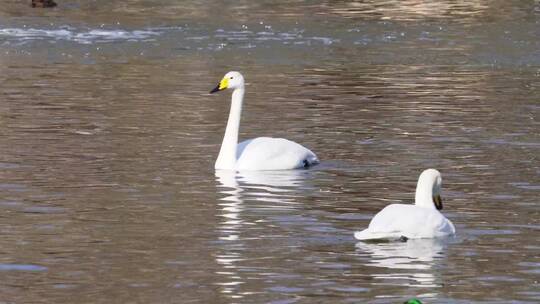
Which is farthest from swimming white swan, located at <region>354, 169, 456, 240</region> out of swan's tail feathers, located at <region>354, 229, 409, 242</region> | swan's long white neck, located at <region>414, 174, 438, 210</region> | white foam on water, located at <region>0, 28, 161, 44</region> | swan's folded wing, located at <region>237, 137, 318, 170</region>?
white foam on water, located at <region>0, 28, 161, 44</region>

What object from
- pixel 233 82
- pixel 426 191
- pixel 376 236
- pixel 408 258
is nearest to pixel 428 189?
pixel 426 191

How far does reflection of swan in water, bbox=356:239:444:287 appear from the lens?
976 cm

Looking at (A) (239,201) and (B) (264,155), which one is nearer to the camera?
(A) (239,201)

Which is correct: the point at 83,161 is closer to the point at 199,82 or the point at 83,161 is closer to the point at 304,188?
the point at 304,188

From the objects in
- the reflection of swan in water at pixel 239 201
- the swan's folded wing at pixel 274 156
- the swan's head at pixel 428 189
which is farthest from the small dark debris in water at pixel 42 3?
the swan's head at pixel 428 189

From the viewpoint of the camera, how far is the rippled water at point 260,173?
32.3 feet

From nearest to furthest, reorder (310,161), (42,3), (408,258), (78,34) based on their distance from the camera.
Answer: (408,258) < (310,161) < (78,34) < (42,3)

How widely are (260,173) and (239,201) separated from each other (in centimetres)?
183

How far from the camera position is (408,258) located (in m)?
10.4

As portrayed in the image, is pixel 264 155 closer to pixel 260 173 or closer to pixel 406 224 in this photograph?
pixel 260 173

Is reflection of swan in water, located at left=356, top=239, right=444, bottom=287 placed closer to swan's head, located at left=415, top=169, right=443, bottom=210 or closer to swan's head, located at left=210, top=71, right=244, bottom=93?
swan's head, located at left=415, top=169, right=443, bottom=210

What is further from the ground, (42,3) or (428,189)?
(428,189)

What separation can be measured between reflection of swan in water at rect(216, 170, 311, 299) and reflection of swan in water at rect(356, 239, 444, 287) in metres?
0.84

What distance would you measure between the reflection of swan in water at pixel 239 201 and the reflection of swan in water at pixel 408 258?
0.84 metres
